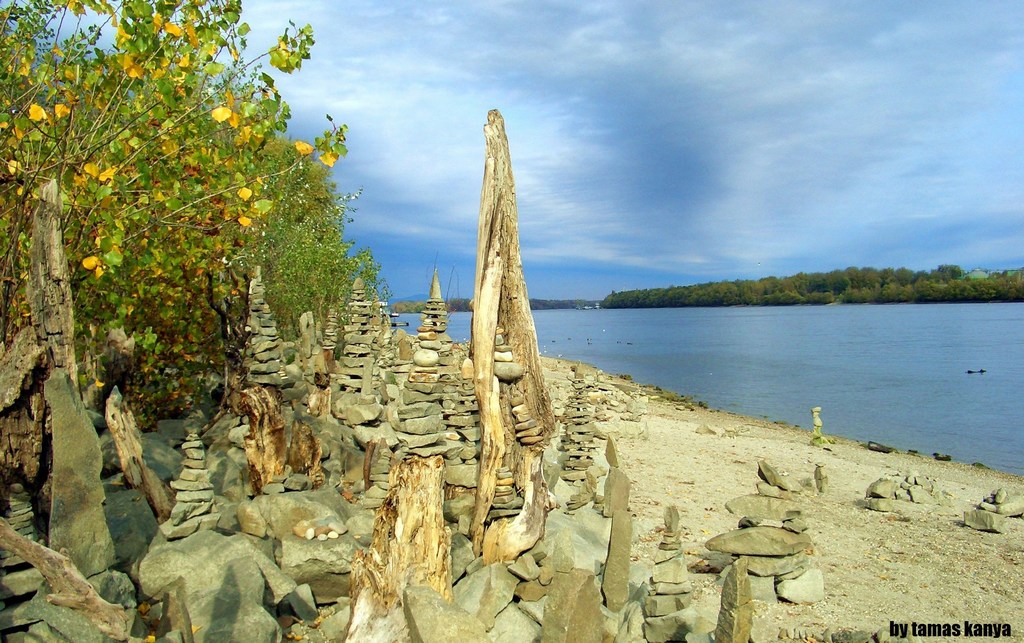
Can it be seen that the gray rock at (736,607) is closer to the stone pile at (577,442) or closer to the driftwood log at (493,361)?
the driftwood log at (493,361)

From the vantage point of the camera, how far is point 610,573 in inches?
326

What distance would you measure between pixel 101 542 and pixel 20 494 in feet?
2.79

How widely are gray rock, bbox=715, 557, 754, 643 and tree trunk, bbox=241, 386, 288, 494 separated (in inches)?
257

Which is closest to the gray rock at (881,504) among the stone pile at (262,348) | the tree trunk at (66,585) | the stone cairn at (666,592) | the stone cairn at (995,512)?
the stone cairn at (995,512)

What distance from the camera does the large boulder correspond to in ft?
19.8

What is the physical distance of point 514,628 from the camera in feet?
24.7

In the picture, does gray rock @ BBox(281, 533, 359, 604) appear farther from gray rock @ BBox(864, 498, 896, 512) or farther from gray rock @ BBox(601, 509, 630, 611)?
gray rock @ BBox(864, 498, 896, 512)

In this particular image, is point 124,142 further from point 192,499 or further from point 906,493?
point 906,493

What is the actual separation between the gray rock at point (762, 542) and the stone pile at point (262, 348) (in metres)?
7.45

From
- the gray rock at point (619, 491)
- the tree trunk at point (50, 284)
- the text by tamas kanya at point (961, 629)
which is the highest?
the tree trunk at point (50, 284)

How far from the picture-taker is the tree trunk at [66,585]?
4.25 meters

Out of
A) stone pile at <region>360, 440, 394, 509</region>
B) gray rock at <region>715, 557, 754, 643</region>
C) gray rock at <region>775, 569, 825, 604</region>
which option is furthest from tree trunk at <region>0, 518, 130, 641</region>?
gray rock at <region>775, 569, 825, 604</region>

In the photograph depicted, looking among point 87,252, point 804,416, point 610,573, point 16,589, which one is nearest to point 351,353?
point 87,252

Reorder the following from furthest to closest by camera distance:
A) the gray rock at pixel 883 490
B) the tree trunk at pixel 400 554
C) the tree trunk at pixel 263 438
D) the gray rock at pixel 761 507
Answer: the gray rock at pixel 883 490
the gray rock at pixel 761 507
the tree trunk at pixel 263 438
the tree trunk at pixel 400 554
